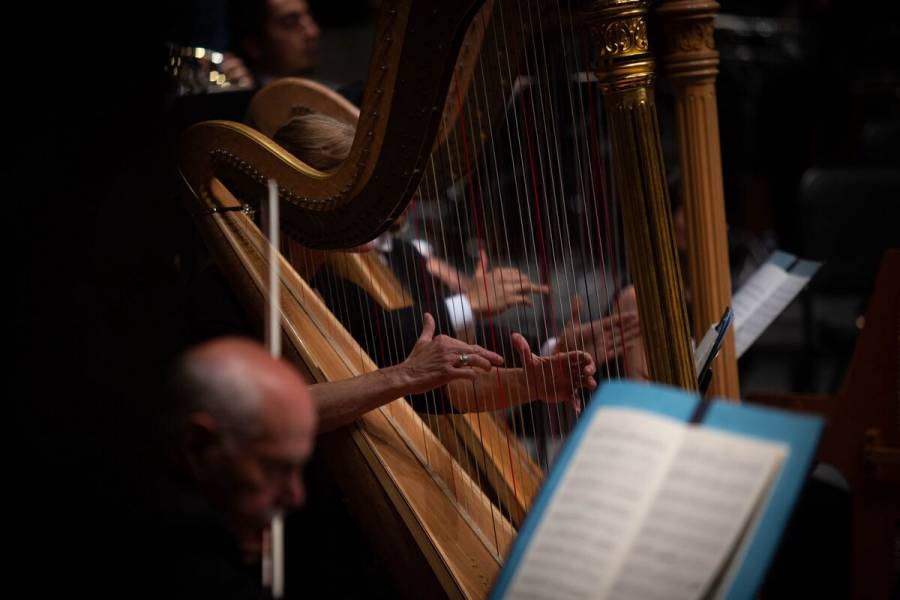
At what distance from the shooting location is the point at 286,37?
3377mm

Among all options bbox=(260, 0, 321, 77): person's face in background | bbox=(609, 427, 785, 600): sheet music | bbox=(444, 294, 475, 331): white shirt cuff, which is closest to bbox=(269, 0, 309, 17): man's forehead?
bbox=(260, 0, 321, 77): person's face in background

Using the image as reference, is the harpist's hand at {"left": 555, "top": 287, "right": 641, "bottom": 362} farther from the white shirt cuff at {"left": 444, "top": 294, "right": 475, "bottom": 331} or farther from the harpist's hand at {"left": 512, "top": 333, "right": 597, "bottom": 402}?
the white shirt cuff at {"left": 444, "top": 294, "right": 475, "bottom": 331}

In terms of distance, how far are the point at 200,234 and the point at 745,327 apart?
3.98 feet

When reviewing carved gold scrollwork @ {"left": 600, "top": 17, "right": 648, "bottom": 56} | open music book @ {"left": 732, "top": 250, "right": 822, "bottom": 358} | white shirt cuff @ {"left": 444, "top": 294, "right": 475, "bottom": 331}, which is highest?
carved gold scrollwork @ {"left": 600, "top": 17, "right": 648, "bottom": 56}

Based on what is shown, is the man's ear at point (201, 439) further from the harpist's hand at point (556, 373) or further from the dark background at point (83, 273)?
the harpist's hand at point (556, 373)

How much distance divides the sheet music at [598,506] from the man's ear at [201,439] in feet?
1.18

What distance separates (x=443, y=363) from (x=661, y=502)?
Answer: 2.49 ft

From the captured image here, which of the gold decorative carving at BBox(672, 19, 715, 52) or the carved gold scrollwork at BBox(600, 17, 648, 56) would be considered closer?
the carved gold scrollwork at BBox(600, 17, 648, 56)

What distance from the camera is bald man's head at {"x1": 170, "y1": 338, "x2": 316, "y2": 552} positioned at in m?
1.06

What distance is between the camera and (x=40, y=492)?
1550mm

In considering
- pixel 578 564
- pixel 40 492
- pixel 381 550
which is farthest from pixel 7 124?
pixel 578 564

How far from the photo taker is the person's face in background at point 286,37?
11.0 feet

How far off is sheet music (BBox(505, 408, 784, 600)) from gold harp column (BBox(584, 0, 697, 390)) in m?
0.42

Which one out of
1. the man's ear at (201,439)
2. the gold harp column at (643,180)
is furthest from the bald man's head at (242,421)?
the gold harp column at (643,180)
